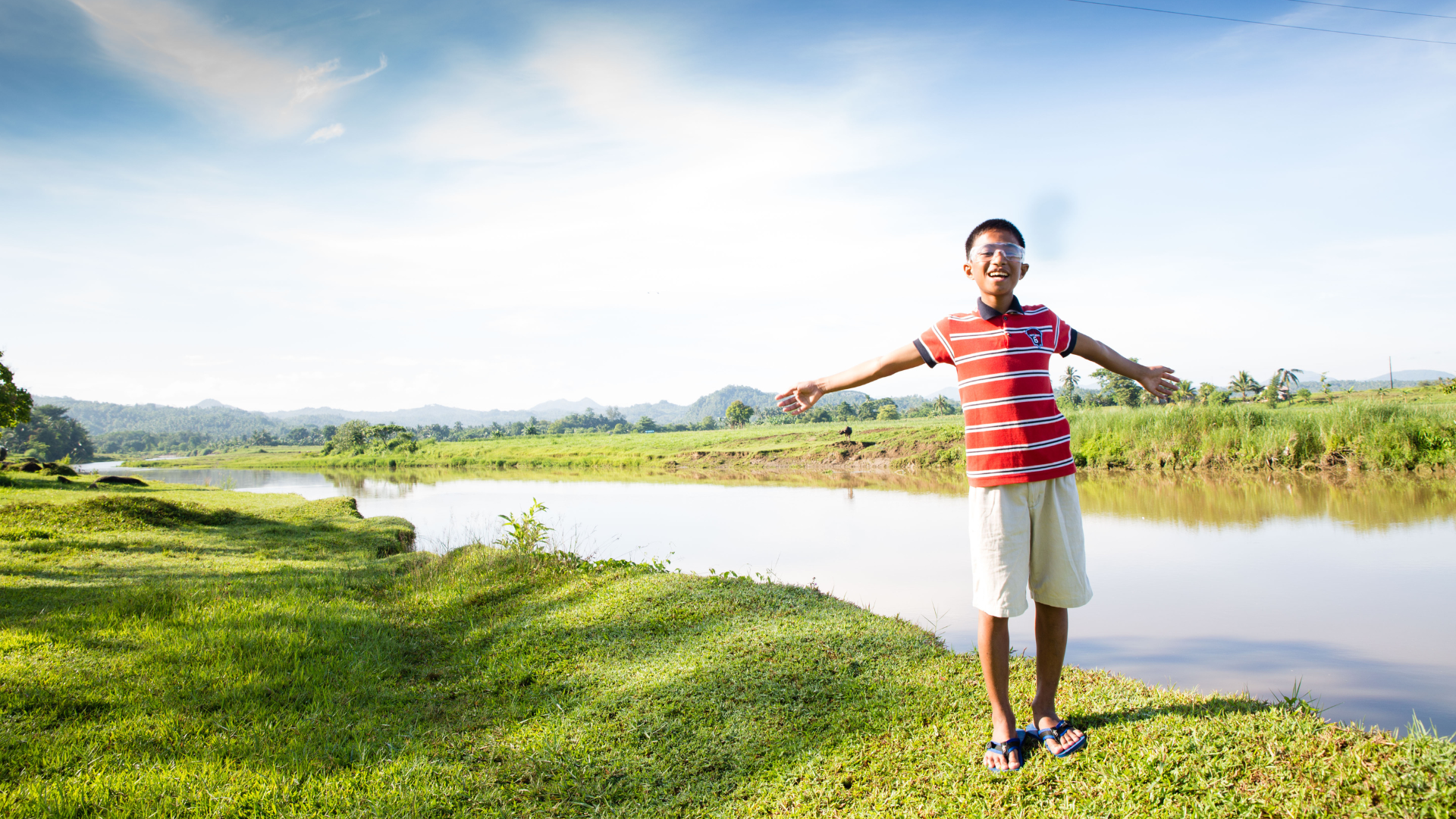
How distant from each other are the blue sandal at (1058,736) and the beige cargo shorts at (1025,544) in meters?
0.55

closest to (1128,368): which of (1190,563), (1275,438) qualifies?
(1190,563)

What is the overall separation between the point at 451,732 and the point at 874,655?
7.82ft

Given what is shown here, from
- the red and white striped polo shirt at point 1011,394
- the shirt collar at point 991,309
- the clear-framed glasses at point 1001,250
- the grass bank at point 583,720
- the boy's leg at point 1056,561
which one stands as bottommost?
the grass bank at point 583,720

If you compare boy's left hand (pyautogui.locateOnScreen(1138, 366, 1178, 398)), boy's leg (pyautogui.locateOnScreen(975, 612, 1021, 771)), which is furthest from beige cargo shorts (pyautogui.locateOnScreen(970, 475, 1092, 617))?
boy's left hand (pyautogui.locateOnScreen(1138, 366, 1178, 398))

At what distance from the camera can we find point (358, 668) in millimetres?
4402

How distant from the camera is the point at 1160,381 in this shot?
298cm

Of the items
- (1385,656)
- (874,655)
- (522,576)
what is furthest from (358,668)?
(1385,656)

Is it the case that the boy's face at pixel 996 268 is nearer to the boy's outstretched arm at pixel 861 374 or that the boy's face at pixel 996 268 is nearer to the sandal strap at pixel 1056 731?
the boy's outstretched arm at pixel 861 374

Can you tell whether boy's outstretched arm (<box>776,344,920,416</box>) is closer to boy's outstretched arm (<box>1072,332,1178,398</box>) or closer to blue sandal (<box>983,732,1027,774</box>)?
boy's outstretched arm (<box>1072,332,1178,398</box>)

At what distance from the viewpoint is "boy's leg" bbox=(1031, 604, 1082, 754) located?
2.67m

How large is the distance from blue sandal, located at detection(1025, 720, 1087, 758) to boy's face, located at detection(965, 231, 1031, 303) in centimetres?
174

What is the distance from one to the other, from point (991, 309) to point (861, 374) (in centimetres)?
57

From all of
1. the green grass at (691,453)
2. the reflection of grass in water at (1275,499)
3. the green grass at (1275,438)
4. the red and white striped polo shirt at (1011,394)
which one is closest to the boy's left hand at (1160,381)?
the red and white striped polo shirt at (1011,394)

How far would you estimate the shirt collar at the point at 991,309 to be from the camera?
2.70 meters
